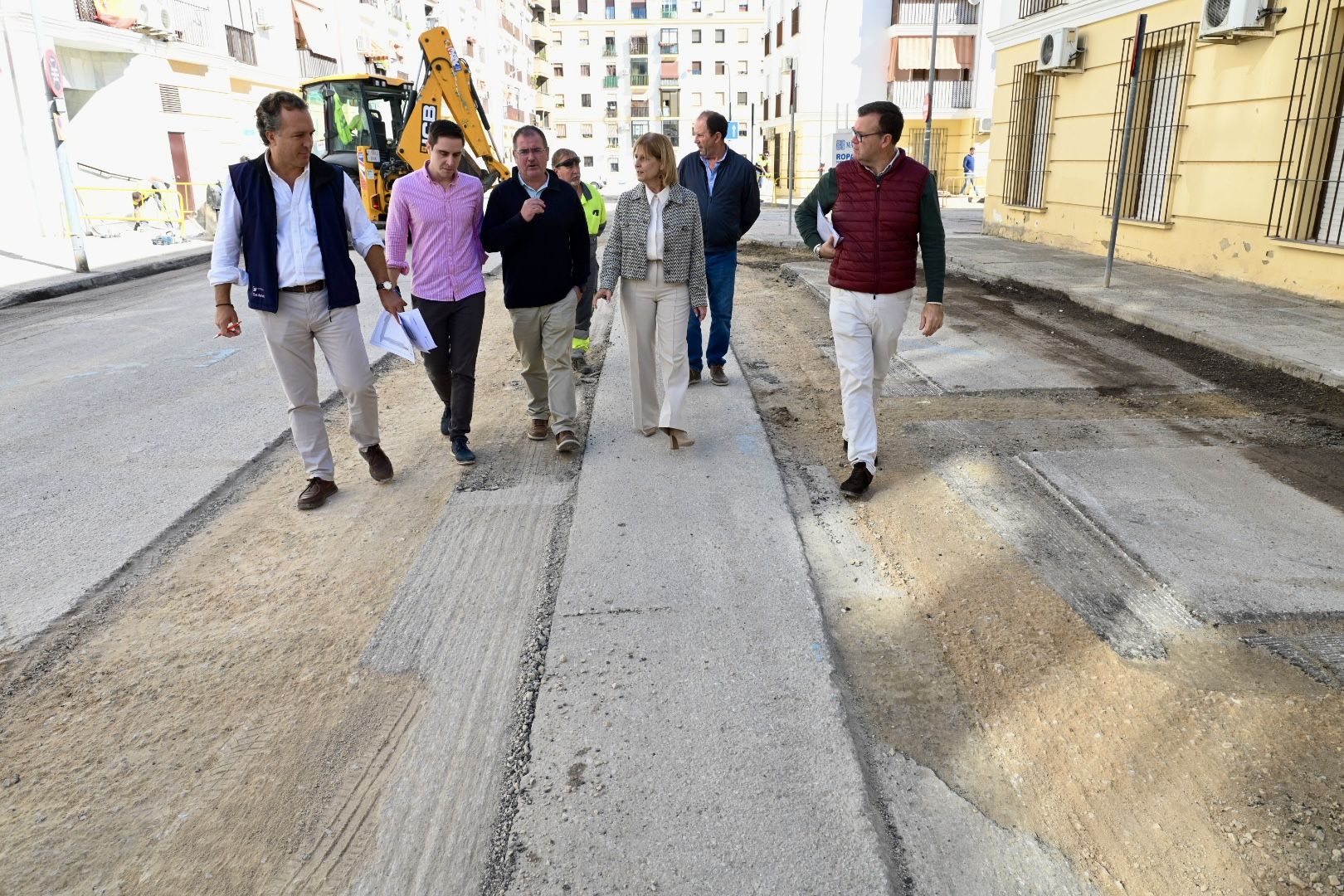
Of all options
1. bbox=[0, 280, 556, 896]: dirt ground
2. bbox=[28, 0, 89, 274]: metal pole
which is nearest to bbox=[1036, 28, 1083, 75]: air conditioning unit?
bbox=[0, 280, 556, 896]: dirt ground

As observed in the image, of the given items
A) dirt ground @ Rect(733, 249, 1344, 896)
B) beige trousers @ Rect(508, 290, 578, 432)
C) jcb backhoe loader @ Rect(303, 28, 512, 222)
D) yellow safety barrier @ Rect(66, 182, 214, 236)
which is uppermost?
jcb backhoe loader @ Rect(303, 28, 512, 222)

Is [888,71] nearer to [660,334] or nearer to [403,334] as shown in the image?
[660,334]

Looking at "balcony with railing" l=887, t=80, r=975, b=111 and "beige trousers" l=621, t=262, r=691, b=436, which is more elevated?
"balcony with railing" l=887, t=80, r=975, b=111

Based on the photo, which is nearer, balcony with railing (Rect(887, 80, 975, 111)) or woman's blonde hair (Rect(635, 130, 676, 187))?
woman's blonde hair (Rect(635, 130, 676, 187))

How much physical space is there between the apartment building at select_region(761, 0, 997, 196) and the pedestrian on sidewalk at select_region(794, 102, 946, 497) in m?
33.0

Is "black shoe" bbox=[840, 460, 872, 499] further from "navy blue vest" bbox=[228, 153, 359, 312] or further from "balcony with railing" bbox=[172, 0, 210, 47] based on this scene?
"balcony with railing" bbox=[172, 0, 210, 47]

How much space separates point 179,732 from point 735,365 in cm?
525

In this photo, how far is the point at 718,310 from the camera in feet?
21.9

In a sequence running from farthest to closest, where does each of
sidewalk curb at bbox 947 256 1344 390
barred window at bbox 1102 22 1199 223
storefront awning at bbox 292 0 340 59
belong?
storefront awning at bbox 292 0 340 59
barred window at bbox 1102 22 1199 223
sidewalk curb at bbox 947 256 1344 390

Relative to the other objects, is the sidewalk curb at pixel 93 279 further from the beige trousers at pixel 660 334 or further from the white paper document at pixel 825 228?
the white paper document at pixel 825 228

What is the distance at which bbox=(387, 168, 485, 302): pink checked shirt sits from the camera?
5059 mm

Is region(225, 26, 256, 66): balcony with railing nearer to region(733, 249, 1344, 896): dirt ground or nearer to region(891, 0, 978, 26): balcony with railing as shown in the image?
region(891, 0, 978, 26): balcony with railing

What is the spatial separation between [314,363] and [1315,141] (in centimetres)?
1030

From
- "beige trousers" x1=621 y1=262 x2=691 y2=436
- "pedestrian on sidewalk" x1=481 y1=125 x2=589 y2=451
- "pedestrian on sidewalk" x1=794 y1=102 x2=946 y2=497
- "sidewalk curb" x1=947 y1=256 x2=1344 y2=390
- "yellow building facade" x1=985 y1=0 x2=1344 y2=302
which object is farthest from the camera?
"yellow building facade" x1=985 y1=0 x2=1344 y2=302
